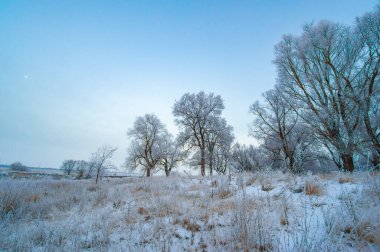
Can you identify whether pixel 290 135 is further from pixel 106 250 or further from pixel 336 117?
pixel 106 250

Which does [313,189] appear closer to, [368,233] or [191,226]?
[368,233]

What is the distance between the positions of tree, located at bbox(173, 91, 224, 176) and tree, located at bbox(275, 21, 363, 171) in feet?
35.4

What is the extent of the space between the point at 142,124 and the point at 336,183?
3046 cm

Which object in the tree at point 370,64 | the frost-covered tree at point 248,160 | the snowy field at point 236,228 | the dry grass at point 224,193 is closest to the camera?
the snowy field at point 236,228

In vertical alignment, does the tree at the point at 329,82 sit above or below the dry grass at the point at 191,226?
above

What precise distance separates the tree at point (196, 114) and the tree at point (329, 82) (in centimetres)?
1080

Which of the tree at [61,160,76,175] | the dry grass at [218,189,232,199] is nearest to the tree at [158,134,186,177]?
the dry grass at [218,189,232,199]

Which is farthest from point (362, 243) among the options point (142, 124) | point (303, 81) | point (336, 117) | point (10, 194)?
point (142, 124)

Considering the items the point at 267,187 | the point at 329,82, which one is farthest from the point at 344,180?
the point at 329,82

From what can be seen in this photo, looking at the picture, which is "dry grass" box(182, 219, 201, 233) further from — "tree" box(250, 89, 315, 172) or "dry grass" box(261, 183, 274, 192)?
"tree" box(250, 89, 315, 172)

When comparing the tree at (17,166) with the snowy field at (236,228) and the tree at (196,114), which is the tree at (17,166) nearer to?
the tree at (196,114)

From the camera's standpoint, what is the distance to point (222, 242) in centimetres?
219

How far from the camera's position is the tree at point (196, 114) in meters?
22.7

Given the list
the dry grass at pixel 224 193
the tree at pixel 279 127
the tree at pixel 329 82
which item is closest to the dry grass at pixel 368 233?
the dry grass at pixel 224 193
